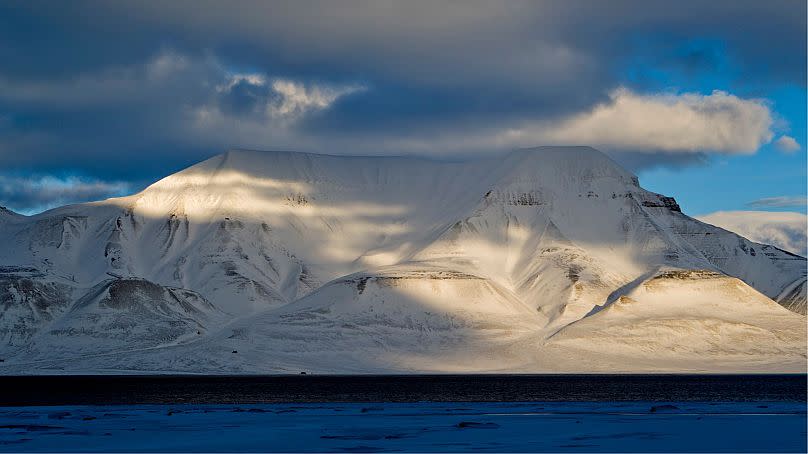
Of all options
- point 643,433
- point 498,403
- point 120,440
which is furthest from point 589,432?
point 498,403

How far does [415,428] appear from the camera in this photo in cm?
10988

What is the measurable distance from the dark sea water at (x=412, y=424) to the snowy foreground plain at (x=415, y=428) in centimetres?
12

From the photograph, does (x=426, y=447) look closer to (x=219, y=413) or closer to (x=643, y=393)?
(x=219, y=413)

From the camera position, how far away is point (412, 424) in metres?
115

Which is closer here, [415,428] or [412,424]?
[415,428]

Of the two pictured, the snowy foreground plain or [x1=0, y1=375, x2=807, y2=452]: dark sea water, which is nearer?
the snowy foreground plain

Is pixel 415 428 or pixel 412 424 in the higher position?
pixel 412 424

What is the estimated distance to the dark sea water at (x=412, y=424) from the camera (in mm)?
93688

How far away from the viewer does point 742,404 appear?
485 ft

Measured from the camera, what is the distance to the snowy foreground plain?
93188 mm

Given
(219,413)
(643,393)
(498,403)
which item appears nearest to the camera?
(219,413)

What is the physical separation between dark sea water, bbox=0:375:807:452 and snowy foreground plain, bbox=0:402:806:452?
0.38 feet

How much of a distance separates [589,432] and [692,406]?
142 ft

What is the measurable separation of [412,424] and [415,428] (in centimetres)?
496
